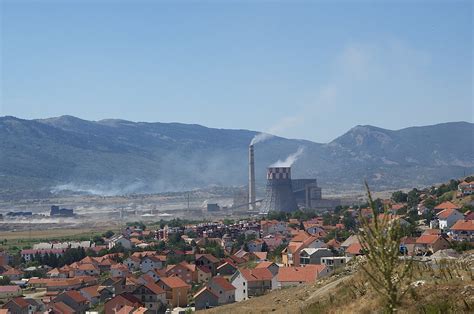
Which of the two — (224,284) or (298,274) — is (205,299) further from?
(298,274)

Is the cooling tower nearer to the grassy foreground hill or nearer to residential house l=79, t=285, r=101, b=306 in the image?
residential house l=79, t=285, r=101, b=306

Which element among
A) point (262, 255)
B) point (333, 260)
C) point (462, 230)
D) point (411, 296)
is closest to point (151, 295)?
point (333, 260)

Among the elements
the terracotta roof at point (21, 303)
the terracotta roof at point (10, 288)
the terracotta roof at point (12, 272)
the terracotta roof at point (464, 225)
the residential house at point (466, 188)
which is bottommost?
the terracotta roof at point (10, 288)

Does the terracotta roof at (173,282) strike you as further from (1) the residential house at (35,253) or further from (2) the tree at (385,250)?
(2) the tree at (385,250)

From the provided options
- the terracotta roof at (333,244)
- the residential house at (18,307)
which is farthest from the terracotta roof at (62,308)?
the terracotta roof at (333,244)

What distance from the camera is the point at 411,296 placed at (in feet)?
39.0

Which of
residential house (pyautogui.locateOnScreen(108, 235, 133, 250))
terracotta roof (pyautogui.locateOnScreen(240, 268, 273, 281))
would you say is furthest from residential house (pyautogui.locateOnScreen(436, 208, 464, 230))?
residential house (pyautogui.locateOnScreen(108, 235, 133, 250))

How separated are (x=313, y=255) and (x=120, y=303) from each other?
28.1 ft

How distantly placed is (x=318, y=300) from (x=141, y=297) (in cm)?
1435

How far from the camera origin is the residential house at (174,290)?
96.0ft

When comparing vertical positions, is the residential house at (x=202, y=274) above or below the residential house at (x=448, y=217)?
below

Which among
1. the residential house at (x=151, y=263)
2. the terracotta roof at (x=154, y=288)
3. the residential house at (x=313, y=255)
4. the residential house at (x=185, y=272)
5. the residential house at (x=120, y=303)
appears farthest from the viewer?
the residential house at (x=151, y=263)

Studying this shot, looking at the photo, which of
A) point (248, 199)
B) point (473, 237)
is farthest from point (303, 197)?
point (473, 237)

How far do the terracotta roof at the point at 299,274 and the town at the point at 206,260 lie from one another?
1.4 inches
